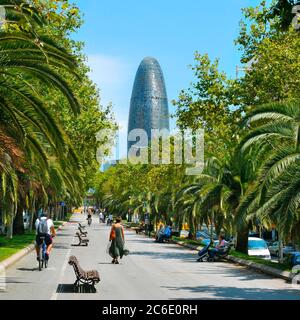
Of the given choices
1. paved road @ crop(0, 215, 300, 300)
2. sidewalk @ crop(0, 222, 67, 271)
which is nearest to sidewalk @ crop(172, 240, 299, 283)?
paved road @ crop(0, 215, 300, 300)

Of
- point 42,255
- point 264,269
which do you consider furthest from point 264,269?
point 42,255

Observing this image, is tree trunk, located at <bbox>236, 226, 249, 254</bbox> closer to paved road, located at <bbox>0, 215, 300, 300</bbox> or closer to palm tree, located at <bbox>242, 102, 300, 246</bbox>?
paved road, located at <bbox>0, 215, 300, 300</bbox>

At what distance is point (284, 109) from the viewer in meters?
19.5

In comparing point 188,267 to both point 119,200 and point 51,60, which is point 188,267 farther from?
point 119,200

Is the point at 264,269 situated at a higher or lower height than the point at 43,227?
lower

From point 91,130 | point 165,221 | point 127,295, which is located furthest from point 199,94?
point 165,221

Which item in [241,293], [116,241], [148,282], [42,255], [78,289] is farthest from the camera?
[116,241]

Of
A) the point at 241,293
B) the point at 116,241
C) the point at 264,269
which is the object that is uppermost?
the point at 116,241

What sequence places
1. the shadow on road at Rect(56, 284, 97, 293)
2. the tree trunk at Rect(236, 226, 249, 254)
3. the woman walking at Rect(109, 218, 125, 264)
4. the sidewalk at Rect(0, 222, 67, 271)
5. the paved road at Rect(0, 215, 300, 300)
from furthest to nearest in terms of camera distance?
the tree trunk at Rect(236, 226, 249, 254), the woman walking at Rect(109, 218, 125, 264), the sidewalk at Rect(0, 222, 67, 271), the shadow on road at Rect(56, 284, 97, 293), the paved road at Rect(0, 215, 300, 300)

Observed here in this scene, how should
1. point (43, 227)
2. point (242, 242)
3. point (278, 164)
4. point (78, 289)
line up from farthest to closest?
1. point (242, 242)
2. point (43, 227)
3. point (278, 164)
4. point (78, 289)

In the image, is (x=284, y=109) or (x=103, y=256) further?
(x=103, y=256)

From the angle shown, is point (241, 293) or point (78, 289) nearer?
point (78, 289)

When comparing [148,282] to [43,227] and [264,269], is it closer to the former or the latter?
[43,227]

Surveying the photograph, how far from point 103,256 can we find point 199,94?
12162 mm
